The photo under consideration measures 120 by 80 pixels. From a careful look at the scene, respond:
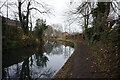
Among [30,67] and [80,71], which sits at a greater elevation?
[80,71]

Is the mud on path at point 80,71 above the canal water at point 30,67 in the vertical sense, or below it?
above

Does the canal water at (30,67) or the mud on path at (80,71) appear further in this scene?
the canal water at (30,67)

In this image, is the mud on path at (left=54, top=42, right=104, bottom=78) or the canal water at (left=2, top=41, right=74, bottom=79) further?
the canal water at (left=2, top=41, right=74, bottom=79)

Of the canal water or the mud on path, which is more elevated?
the mud on path

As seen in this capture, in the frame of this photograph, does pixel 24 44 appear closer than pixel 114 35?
No

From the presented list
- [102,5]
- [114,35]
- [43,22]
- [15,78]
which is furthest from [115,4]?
[43,22]

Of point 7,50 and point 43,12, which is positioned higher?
point 43,12

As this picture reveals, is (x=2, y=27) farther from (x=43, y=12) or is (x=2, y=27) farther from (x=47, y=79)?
(x=47, y=79)

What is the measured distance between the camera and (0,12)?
2325 cm

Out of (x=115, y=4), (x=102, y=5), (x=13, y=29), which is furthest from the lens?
(x=13, y=29)

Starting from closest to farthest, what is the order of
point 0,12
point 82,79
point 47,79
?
point 82,79, point 47,79, point 0,12

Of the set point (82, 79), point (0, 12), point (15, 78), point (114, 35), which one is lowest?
point (15, 78)

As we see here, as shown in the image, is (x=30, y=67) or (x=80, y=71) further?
(x=30, y=67)

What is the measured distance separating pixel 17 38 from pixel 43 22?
1919cm
